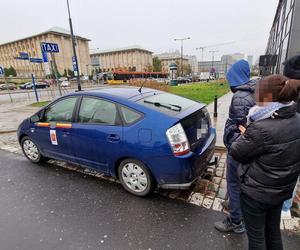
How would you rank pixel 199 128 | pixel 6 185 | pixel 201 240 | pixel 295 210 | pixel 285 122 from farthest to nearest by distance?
pixel 6 185 → pixel 199 128 → pixel 295 210 → pixel 201 240 → pixel 285 122

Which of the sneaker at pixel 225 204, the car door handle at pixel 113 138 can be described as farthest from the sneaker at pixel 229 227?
the car door handle at pixel 113 138

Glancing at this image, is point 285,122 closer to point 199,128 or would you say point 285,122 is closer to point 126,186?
point 199,128

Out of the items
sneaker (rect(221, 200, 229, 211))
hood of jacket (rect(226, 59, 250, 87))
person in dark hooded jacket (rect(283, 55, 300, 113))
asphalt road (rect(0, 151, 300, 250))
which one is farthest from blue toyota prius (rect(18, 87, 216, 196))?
person in dark hooded jacket (rect(283, 55, 300, 113))

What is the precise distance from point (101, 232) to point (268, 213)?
183 centimetres

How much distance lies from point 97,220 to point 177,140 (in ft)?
4.80

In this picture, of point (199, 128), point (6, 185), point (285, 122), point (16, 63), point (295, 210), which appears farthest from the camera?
point (16, 63)

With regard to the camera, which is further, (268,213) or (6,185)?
(6,185)

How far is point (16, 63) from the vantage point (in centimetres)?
9494

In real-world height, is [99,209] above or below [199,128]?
below

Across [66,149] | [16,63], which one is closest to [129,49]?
[16,63]

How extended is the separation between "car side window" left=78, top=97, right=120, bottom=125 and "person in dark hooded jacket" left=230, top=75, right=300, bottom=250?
199 centimetres

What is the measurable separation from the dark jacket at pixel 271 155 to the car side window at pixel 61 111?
295 cm

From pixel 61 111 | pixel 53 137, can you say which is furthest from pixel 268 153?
pixel 53 137

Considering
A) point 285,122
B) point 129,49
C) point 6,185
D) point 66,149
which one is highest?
point 129,49
